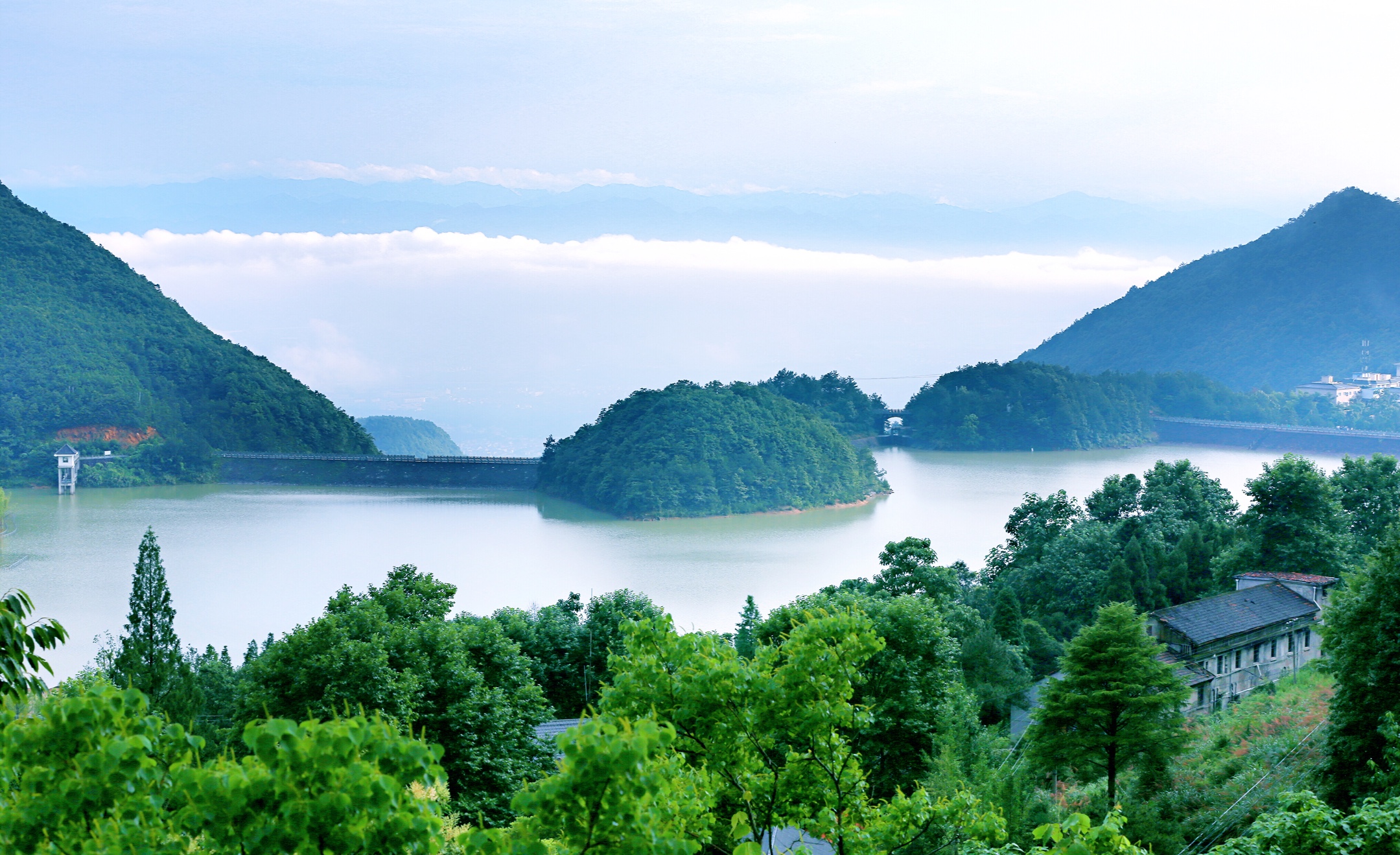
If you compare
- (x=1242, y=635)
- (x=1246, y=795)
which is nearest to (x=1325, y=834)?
(x=1246, y=795)

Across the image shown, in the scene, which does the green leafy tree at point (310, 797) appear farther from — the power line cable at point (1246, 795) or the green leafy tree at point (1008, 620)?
the green leafy tree at point (1008, 620)

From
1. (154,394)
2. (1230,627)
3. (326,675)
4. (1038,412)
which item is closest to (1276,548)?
(1230,627)

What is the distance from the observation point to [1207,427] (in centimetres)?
5141

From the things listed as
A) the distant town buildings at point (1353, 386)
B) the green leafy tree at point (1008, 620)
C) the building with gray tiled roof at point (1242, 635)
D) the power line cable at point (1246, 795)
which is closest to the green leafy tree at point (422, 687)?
the power line cable at point (1246, 795)

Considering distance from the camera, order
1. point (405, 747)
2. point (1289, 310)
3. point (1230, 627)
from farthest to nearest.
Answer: point (1289, 310), point (1230, 627), point (405, 747)

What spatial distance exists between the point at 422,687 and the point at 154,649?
16.8 feet

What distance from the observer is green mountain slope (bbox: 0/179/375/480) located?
39.9m

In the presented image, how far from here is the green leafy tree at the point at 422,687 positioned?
29.1 feet

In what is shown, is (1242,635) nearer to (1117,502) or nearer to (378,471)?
(1117,502)

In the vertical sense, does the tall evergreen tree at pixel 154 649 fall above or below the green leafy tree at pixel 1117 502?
below

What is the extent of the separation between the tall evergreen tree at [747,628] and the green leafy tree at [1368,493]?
9.12 meters

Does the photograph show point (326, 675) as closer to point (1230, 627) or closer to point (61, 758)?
point (61, 758)

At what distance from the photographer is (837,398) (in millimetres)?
50594

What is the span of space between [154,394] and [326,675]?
127 ft
